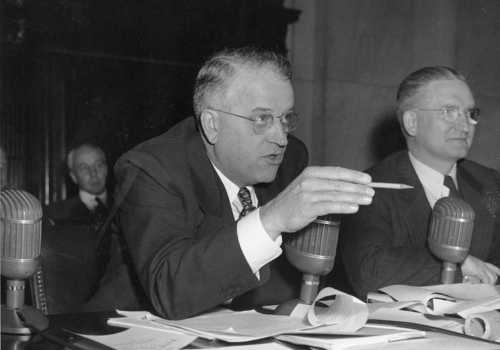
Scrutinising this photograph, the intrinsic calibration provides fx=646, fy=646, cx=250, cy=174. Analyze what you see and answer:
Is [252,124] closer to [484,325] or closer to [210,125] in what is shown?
[210,125]

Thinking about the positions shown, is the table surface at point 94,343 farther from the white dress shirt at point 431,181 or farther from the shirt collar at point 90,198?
the shirt collar at point 90,198

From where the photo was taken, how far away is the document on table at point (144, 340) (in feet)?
3.85

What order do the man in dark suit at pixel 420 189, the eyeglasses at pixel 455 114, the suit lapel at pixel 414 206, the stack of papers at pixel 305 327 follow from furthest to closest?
the eyeglasses at pixel 455 114 < the suit lapel at pixel 414 206 < the man in dark suit at pixel 420 189 < the stack of papers at pixel 305 327

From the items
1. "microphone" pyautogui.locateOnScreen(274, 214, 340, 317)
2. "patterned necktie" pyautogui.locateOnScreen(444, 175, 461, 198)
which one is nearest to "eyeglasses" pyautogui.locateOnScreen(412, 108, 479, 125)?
"patterned necktie" pyautogui.locateOnScreen(444, 175, 461, 198)

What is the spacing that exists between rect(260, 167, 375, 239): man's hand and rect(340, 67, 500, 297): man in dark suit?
2.52ft

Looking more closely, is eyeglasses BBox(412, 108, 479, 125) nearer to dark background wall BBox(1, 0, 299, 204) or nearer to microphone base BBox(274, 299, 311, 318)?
dark background wall BBox(1, 0, 299, 204)

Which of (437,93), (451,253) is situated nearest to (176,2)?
(437,93)

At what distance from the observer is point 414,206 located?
7.79 ft

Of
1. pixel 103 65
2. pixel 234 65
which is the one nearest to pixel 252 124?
pixel 234 65

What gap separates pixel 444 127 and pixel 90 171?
10.8 ft

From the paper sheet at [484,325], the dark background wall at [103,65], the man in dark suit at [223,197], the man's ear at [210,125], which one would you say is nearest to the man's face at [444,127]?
the man in dark suit at [223,197]

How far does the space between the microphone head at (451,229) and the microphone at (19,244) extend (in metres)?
1.02

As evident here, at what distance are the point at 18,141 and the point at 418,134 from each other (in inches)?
117

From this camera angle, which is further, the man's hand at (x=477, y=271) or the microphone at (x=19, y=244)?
the man's hand at (x=477, y=271)
